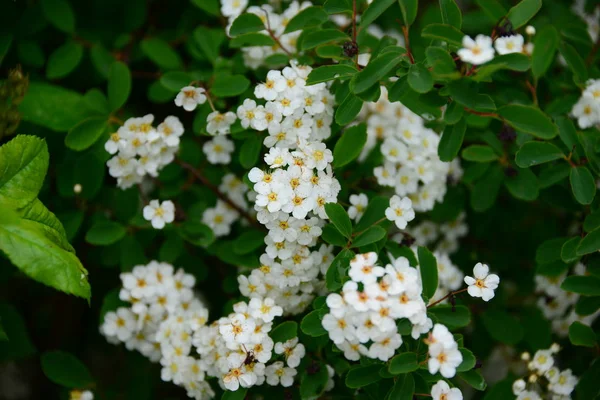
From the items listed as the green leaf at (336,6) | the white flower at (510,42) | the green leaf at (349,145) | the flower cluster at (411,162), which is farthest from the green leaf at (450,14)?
the flower cluster at (411,162)

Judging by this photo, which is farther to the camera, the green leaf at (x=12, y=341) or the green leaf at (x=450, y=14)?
the green leaf at (x=12, y=341)

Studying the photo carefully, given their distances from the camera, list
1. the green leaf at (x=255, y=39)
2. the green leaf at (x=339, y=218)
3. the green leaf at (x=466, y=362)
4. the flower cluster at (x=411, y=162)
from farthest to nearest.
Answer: the flower cluster at (x=411, y=162), the green leaf at (x=255, y=39), the green leaf at (x=339, y=218), the green leaf at (x=466, y=362)

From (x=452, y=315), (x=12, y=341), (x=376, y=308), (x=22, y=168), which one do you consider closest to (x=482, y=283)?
(x=452, y=315)

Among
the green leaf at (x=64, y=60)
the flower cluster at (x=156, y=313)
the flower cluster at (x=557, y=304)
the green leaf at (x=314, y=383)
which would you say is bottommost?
the flower cluster at (x=557, y=304)

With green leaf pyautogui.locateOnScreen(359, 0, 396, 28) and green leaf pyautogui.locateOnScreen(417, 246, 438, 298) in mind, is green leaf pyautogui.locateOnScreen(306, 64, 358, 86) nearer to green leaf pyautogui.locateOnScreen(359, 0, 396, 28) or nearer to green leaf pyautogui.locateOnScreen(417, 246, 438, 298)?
green leaf pyautogui.locateOnScreen(359, 0, 396, 28)

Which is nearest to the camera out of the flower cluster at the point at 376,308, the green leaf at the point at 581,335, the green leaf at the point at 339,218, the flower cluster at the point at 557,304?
the flower cluster at the point at 376,308

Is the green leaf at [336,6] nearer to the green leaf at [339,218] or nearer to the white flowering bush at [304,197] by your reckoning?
the white flowering bush at [304,197]

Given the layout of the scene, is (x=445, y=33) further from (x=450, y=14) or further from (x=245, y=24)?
(x=245, y=24)
